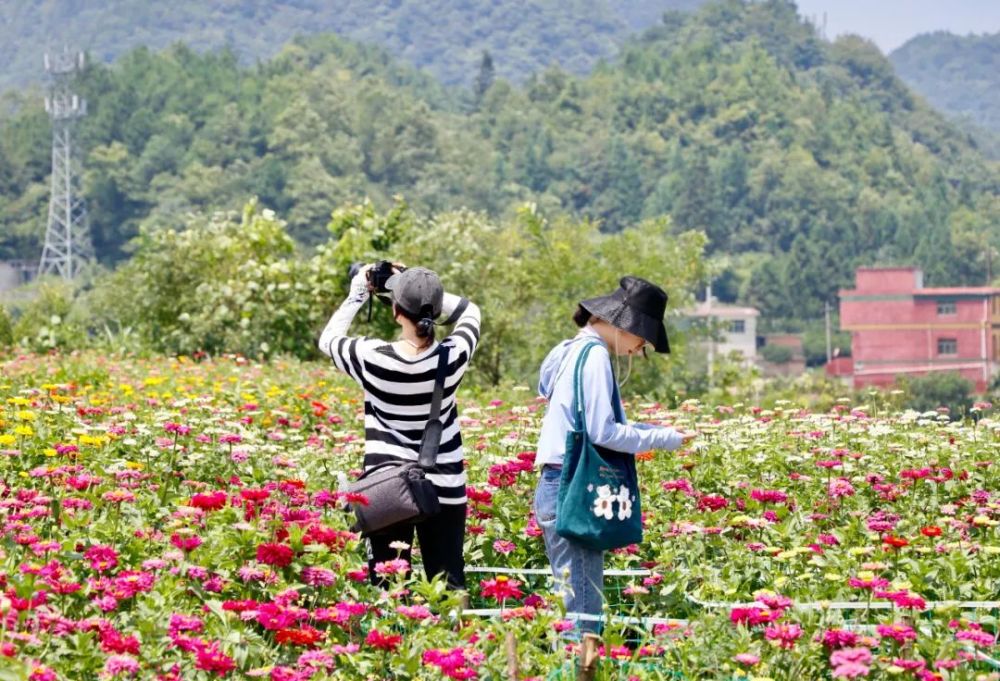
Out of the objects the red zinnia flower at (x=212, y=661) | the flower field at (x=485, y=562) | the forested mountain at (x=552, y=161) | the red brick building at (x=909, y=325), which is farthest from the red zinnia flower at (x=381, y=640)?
the forested mountain at (x=552, y=161)

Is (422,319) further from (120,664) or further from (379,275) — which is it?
(120,664)

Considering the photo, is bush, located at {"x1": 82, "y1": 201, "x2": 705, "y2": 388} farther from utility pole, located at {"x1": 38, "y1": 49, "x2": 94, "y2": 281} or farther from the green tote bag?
utility pole, located at {"x1": 38, "y1": 49, "x2": 94, "y2": 281}

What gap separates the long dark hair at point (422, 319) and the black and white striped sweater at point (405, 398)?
0.06 meters

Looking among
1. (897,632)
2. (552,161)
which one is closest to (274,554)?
(897,632)

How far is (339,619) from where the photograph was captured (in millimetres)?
4871

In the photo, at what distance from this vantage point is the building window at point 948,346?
111m

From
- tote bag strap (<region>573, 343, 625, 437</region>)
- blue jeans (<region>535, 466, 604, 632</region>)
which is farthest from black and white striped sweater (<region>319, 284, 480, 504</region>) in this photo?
tote bag strap (<region>573, 343, 625, 437</region>)

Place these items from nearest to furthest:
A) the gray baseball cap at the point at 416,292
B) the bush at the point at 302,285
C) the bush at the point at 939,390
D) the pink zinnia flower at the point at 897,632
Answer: the pink zinnia flower at the point at 897,632, the gray baseball cap at the point at 416,292, the bush at the point at 302,285, the bush at the point at 939,390

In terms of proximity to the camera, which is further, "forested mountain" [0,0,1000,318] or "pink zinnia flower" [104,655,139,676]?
"forested mountain" [0,0,1000,318]

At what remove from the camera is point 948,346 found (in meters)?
112

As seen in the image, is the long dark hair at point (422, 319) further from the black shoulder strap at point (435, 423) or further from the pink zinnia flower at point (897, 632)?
the pink zinnia flower at point (897, 632)

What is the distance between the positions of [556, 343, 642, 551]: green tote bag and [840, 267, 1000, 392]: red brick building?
10415 cm

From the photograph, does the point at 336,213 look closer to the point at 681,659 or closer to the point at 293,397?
the point at 293,397

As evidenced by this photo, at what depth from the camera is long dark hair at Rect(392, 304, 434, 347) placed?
5449mm
